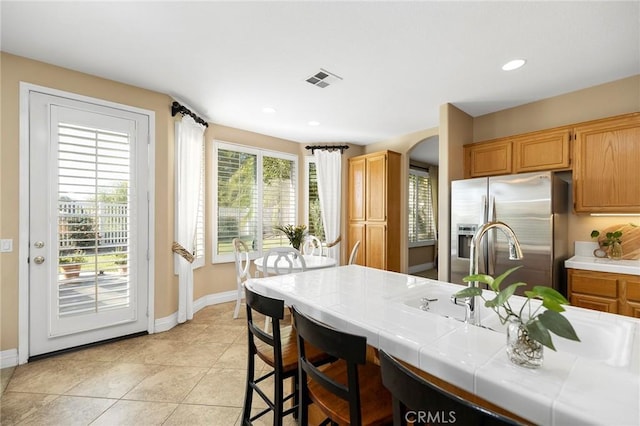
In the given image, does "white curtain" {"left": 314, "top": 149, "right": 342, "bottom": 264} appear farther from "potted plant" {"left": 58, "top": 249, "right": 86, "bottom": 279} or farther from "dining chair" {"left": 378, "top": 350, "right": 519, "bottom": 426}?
"dining chair" {"left": 378, "top": 350, "right": 519, "bottom": 426}

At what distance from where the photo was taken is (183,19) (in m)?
1.96

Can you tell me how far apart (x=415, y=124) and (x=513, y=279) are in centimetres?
242

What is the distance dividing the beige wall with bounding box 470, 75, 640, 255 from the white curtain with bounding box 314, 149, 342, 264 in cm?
244

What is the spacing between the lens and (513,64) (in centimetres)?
250

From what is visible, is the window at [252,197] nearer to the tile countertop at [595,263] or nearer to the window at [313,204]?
the window at [313,204]

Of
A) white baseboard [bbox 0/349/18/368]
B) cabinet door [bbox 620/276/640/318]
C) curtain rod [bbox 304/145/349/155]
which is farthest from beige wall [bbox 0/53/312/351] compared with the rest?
cabinet door [bbox 620/276/640/318]

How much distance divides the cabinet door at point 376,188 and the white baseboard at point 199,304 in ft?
8.39

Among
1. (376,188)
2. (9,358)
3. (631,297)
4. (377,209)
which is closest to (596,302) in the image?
(631,297)

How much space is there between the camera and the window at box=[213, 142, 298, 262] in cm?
435

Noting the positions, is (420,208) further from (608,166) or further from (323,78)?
(323,78)

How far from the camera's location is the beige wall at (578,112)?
2752mm

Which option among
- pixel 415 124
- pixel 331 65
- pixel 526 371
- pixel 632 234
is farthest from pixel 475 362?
pixel 415 124

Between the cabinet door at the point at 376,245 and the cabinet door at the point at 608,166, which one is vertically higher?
the cabinet door at the point at 608,166

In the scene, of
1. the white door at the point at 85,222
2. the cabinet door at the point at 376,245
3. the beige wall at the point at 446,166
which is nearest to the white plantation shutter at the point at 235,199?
the white door at the point at 85,222
